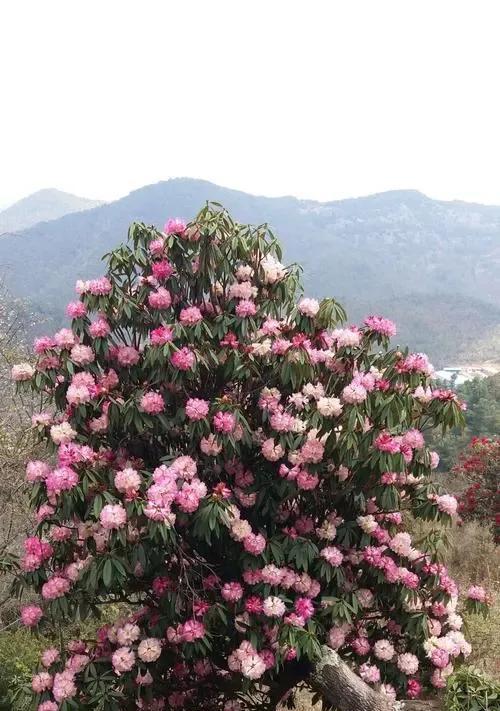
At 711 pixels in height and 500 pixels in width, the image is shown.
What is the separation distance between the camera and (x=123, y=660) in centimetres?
371

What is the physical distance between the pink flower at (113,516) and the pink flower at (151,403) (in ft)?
2.00

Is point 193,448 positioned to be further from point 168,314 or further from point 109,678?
point 109,678

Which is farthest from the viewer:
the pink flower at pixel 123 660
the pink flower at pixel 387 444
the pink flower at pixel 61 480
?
the pink flower at pixel 123 660

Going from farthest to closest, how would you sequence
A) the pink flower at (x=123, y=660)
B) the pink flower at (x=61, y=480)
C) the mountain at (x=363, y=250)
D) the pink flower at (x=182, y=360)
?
the mountain at (x=363, y=250) → the pink flower at (x=123, y=660) → the pink flower at (x=182, y=360) → the pink flower at (x=61, y=480)

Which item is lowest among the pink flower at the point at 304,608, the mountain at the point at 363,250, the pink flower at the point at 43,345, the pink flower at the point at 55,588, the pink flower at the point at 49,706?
the mountain at the point at 363,250

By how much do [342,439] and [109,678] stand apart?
6.57 feet

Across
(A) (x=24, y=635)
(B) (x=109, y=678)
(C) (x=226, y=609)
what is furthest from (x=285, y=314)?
(A) (x=24, y=635)

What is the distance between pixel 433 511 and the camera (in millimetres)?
4078

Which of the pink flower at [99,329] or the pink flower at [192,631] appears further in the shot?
the pink flower at [99,329]

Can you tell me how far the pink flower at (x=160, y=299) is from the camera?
3.92 m

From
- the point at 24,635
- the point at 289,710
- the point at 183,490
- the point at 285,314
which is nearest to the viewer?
the point at 183,490

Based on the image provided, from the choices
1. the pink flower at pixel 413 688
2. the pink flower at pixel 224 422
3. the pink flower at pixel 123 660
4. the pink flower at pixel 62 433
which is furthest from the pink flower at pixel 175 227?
the pink flower at pixel 413 688

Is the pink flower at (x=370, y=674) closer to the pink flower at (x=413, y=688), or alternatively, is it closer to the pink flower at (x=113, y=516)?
the pink flower at (x=413, y=688)

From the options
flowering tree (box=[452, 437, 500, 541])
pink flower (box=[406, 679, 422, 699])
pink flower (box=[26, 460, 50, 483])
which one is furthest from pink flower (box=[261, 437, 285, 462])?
flowering tree (box=[452, 437, 500, 541])
